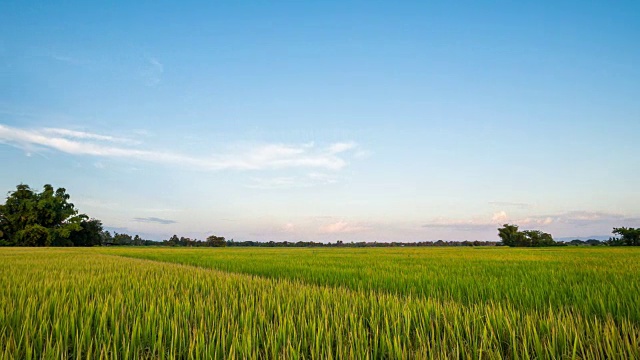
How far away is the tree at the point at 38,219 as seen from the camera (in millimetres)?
54938

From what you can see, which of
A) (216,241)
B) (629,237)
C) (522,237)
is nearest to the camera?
(629,237)

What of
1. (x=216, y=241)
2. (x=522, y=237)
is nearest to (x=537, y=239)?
(x=522, y=237)

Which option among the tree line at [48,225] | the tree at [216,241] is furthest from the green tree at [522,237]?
the tree at [216,241]

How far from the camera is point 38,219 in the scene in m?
57.6

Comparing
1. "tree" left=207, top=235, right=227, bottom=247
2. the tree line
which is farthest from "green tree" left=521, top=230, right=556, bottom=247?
"tree" left=207, top=235, right=227, bottom=247

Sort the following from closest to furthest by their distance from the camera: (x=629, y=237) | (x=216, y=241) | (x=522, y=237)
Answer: (x=629, y=237) → (x=522, y=237) → (x=216, y=241)

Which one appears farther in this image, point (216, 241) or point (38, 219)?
point (216, 241)

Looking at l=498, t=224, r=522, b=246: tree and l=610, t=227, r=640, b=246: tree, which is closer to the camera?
l=610, t=227, r=640, b=246: tree

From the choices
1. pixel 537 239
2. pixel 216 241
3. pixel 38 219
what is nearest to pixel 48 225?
pixel 38 219

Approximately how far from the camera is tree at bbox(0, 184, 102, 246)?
5494 centimetres

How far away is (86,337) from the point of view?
88.8 inches

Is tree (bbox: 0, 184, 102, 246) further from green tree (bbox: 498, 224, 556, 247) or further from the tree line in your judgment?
green tree (bbox: 498, 224, 556, 247)

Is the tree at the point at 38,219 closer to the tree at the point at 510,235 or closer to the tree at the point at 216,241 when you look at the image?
the tree at the point at 216,241

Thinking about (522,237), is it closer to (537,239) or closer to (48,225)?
(537,239)
